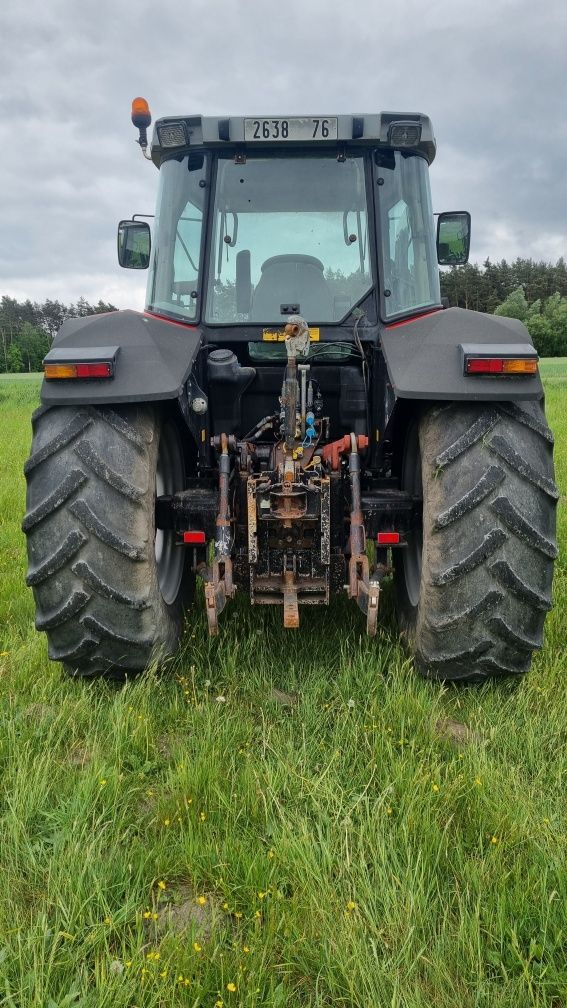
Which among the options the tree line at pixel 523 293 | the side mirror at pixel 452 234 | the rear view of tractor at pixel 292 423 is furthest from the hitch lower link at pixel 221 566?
the tree line at pixel 523 293

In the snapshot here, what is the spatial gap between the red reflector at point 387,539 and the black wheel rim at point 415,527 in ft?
0.48

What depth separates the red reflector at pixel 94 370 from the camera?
2516 millimetres

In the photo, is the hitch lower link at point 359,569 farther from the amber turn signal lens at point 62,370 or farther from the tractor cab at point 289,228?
the amber turn signal lens at point 62,370

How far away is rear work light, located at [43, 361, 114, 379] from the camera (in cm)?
252

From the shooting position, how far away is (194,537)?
2.90 metres

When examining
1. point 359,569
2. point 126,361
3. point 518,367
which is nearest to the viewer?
point 518,367

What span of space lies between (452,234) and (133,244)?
1.78 m

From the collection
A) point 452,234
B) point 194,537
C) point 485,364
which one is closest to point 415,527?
point 485,364

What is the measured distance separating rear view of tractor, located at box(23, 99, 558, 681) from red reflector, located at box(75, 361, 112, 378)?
16 mm

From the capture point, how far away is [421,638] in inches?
106

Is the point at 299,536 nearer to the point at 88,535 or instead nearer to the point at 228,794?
the point at 88,535

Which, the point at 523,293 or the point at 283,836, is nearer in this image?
the point at 283,836

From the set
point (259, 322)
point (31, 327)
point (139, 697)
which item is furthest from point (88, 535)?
point (31, 327)

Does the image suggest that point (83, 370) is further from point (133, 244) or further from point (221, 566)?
point (133, 244)
